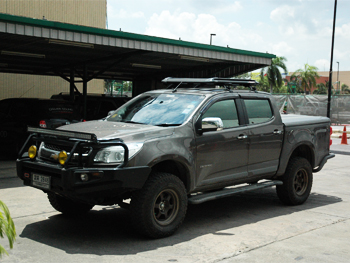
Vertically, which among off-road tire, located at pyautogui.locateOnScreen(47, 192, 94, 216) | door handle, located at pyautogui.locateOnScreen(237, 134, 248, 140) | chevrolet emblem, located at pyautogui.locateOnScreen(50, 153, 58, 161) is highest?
door handle, located at pyautogui.locateOnScreen(237, 134, 248, 140)

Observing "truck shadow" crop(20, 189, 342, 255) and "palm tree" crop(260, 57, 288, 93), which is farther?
"palm tree" crop(260, 57, 288, 93)

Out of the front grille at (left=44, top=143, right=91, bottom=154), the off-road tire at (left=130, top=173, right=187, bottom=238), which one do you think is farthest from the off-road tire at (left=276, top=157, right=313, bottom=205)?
the front grille at (left=44, top=143, right=91, bottom=154)

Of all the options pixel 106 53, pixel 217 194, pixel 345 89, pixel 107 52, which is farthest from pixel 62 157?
pixel 345 89

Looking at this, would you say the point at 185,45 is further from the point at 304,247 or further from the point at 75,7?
the point at 75,7

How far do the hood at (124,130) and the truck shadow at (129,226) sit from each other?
1261mm

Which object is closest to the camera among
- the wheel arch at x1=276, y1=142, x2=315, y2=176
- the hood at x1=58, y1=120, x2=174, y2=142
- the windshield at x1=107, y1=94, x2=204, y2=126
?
the hood at x1=58, y1=120, x2=174, y2=142

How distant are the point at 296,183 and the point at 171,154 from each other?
3.13 meters

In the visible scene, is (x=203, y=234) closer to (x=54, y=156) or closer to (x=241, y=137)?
(x=241, y=137)

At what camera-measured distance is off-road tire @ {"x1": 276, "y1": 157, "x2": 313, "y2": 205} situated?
25.0 feet

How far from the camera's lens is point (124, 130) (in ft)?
18.9

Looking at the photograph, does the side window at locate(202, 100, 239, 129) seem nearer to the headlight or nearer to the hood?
the hood

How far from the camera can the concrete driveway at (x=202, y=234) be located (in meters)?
5.03

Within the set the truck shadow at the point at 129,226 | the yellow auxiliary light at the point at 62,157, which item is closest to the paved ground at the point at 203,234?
the truck shadow at the point at 129,226

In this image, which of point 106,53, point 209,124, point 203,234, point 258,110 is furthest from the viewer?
point 106,53
